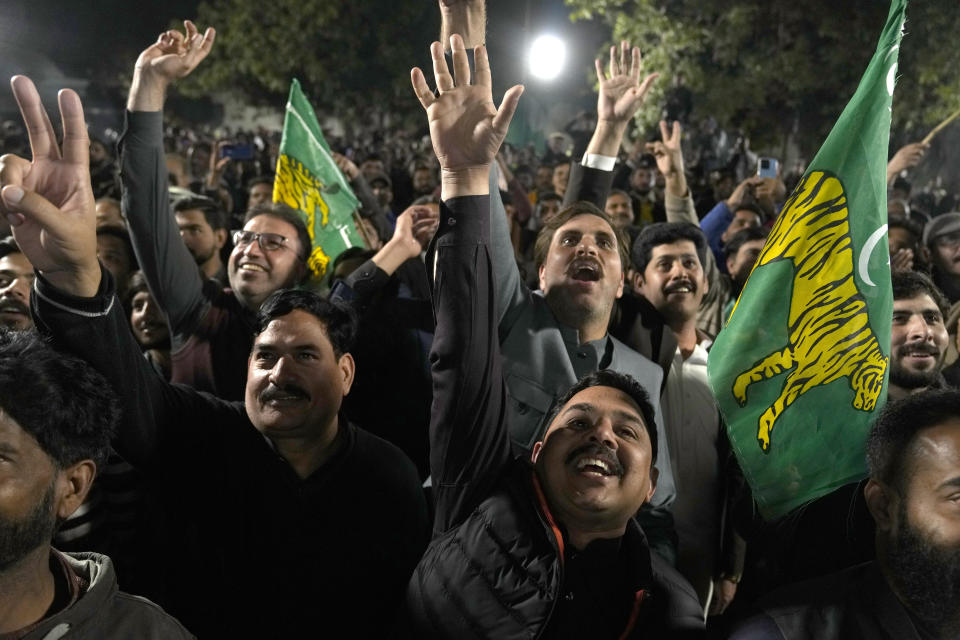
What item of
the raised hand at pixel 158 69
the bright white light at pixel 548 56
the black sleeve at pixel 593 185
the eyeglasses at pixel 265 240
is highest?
the bright white light at pixel 548 56

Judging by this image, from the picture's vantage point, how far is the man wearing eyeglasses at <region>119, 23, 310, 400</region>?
312 centimetres

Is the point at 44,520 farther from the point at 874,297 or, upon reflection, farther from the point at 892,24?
the point at 892,24

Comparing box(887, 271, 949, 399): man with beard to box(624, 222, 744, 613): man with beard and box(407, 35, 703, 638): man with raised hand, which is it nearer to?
box(624, 222, 744, 613): man with beard

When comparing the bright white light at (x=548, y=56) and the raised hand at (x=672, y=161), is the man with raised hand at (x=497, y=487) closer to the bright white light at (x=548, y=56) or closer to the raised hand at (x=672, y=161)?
the raised hand at (x=672, y=161)

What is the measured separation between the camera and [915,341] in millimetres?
3047

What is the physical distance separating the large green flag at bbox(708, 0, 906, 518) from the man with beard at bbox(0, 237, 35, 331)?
231 centimetres

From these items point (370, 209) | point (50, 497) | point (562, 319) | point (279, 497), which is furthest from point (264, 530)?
point (370, 209)

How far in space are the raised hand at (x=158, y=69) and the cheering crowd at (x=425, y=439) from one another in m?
0.01

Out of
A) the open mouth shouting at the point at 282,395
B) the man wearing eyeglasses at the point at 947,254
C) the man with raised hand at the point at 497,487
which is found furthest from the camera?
the man wearing eyeglasses at the point at 947,254

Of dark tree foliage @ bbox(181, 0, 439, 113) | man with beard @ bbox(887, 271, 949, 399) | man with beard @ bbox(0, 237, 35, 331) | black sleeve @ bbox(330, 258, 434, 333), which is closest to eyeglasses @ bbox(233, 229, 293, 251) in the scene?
black sleeve @ bbox(330, 258, 434, 333)

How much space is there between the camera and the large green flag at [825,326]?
2.43 m

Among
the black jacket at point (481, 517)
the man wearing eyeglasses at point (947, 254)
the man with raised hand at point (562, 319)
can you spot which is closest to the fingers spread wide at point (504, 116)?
the black jacket at point (481, 517)

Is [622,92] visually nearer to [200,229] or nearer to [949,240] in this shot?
[200,229]

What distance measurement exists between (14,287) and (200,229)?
4.97 ft
